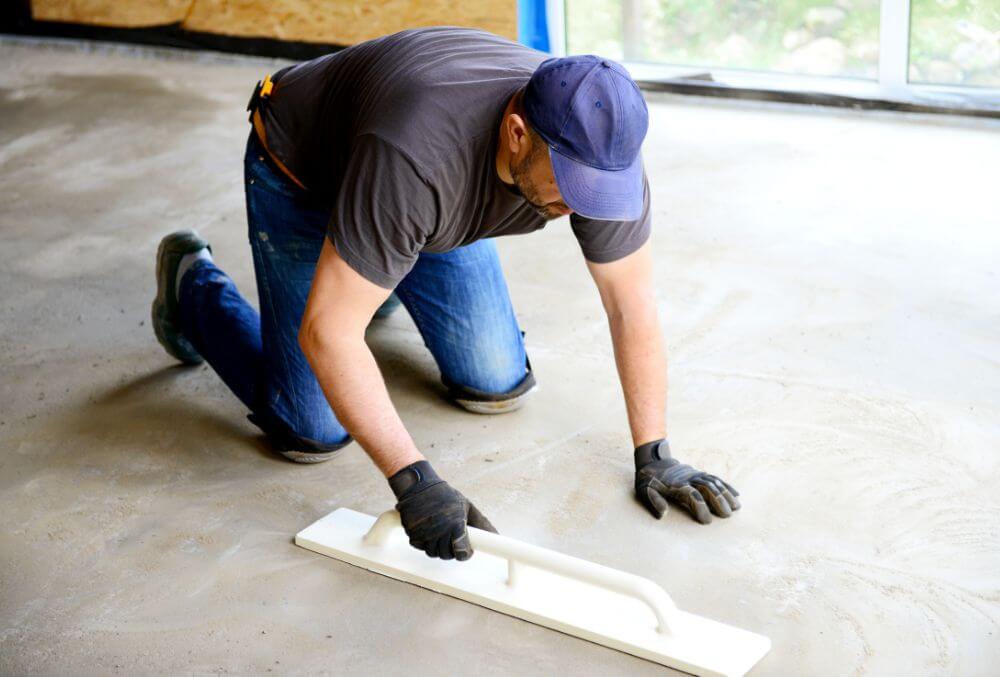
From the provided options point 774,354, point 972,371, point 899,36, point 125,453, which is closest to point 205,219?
point 125,453

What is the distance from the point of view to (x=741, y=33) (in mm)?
5238

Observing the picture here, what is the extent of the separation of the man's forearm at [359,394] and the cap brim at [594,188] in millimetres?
448

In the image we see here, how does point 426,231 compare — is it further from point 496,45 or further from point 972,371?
point 972,371

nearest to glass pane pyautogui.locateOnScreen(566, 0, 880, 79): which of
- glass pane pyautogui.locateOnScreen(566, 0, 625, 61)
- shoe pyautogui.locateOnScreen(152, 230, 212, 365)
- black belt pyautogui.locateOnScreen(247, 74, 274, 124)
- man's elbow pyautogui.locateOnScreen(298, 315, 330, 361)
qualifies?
glass pane pyautogui.locateOnScreen(566, 0, 625, 61)

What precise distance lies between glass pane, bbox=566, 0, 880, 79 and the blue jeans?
9.76ft

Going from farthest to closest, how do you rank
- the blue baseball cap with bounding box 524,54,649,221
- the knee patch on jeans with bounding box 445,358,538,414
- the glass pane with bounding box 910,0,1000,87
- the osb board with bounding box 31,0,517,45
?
the osb board with bounding box 31,0,517,45
the glass pane with bounding box 910,0,1000,87
the knee patch on jeans with bounding box 445,358,538,414
the blue baseball cap with bounding box 524,54,649,221

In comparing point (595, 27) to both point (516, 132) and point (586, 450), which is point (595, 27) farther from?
point (516, 132)

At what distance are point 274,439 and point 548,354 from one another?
801 mm

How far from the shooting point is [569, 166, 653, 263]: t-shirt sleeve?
209cm

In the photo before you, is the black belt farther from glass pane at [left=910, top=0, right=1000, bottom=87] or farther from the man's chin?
glass pane at [left=910, top=0, right=1000, bottom=87]

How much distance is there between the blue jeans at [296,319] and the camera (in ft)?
7.71

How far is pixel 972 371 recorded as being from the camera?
2.82 metres

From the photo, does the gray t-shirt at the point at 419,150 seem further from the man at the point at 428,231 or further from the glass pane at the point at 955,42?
the glass pane at the point at 955,42

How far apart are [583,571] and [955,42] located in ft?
12.4
